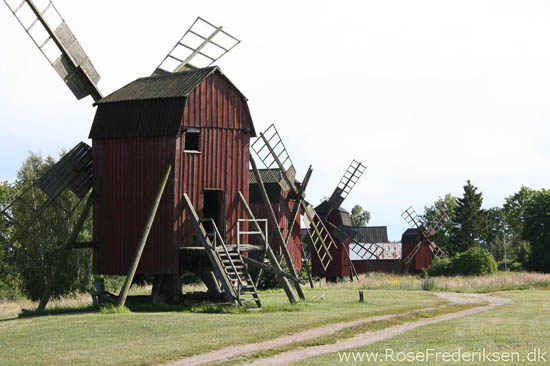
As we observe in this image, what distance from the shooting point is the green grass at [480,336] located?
1823 centimetres

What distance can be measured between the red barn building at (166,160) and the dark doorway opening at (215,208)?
0.06 m

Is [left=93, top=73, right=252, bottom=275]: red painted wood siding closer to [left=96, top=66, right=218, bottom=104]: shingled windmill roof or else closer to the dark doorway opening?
the dark doorway opening

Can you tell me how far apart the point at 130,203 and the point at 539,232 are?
51.5 meters

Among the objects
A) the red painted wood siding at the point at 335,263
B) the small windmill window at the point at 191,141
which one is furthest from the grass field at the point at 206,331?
the red painted wood siding at the point at 335,263

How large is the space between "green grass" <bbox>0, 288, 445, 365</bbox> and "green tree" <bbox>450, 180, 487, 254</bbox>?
58359 millimetres

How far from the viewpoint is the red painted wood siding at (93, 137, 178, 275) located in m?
29.5

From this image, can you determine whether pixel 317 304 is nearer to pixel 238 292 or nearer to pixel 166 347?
pixel 238 292

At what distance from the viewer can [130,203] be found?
1187 inches

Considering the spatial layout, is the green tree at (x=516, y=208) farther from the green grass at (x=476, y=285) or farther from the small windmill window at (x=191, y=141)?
the small windmill window at (x=191, y=141)

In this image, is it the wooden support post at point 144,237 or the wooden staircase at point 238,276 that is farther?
the wooden staircase at point 238,276

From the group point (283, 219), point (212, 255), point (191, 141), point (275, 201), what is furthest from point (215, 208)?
point (283, 219)

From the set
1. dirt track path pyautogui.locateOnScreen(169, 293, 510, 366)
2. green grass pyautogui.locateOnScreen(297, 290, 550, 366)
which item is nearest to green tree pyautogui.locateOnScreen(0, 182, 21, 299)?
dirt track path pyautogui.locateOnScreen(169, 293, 510, 366)

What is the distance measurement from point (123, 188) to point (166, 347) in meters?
12.8

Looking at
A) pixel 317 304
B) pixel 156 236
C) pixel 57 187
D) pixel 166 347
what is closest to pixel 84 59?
pixel 57 187
